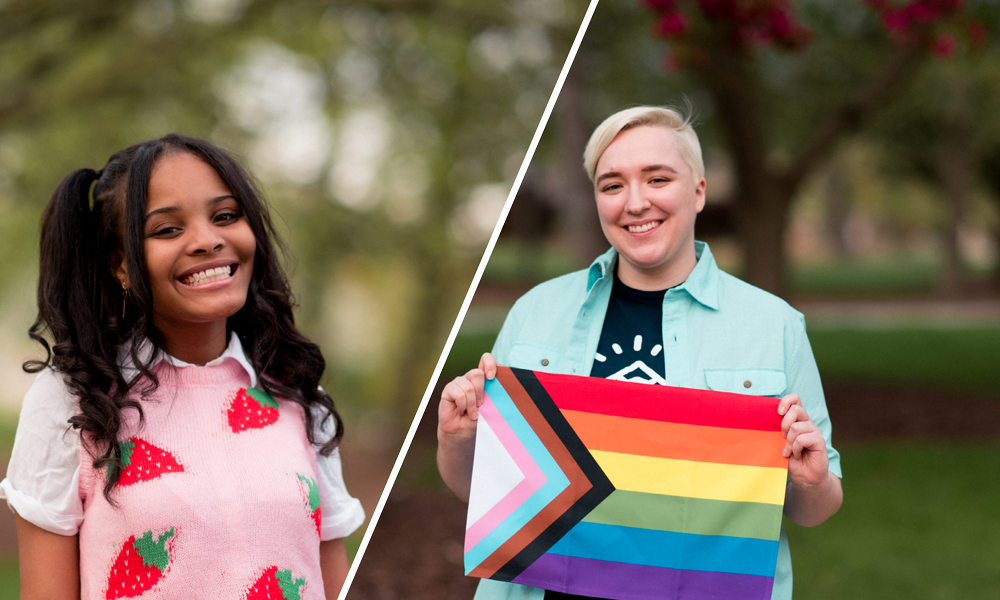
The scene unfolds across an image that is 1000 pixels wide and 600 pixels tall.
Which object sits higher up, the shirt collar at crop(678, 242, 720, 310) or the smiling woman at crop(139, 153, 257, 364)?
the shirt collar at crop(678, 242, 720, 310)

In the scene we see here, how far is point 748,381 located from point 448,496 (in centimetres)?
601

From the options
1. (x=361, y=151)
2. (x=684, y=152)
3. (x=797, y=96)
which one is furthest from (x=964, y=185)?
(x=684, y=152)

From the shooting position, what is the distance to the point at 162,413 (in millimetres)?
1975

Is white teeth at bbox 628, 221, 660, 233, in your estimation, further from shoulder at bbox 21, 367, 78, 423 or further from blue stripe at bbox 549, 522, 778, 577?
shoulder at bbox 21, 367, 78, 423

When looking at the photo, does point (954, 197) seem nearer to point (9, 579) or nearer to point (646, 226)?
point (9, 579)

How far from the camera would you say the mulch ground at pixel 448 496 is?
553 centimetres

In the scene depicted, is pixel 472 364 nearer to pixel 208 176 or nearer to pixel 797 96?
pixel 797 96

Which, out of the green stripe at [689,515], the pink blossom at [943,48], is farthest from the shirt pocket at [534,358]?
the pink blossom at [943,48]

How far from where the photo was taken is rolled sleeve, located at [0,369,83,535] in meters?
1.81

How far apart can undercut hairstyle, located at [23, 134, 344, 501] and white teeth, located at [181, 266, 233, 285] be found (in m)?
0.09

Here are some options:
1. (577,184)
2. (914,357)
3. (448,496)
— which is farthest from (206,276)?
(914,357)

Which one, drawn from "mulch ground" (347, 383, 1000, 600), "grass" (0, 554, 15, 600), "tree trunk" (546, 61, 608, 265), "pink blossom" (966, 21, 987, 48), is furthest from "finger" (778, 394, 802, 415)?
"grass" (0, 554, 15, 600)

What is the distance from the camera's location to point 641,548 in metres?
2.15

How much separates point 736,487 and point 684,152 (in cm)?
81
